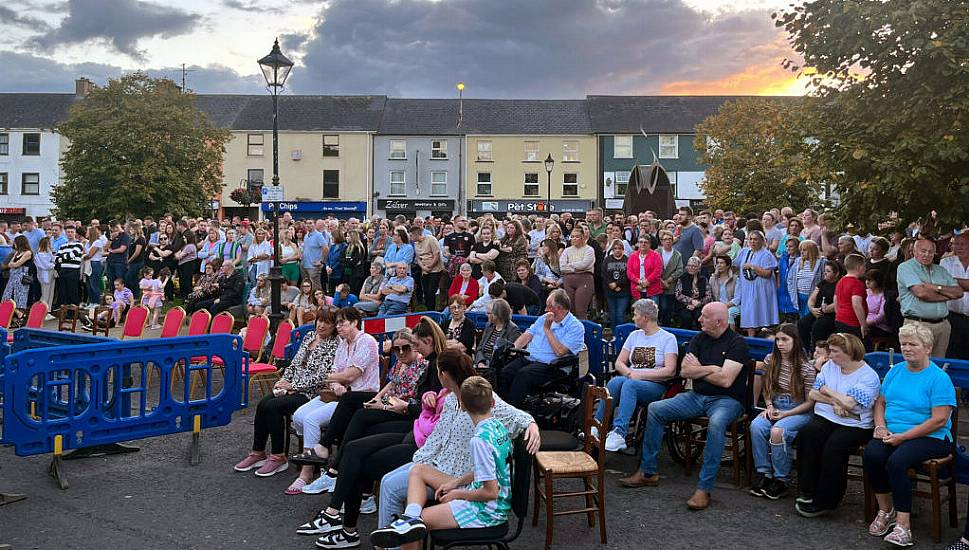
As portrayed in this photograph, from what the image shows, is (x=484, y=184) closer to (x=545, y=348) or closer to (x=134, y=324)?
(x=134, y=324)

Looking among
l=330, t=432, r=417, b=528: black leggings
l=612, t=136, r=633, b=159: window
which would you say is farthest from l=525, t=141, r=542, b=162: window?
l=330, t=432, r=417, b=528: black leggings

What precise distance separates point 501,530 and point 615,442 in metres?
2.87

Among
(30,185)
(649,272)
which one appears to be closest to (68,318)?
(649,272)

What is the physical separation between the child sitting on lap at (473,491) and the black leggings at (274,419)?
294 cm

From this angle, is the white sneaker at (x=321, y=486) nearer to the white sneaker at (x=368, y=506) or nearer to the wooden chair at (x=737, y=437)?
the white sneaker at (x=368, y=506)

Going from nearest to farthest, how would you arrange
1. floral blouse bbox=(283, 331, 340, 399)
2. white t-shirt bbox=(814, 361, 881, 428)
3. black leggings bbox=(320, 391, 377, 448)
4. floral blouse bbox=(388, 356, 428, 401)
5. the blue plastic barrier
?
1. white t-shirt bbox=(814, 361, 881, 428)
2. the blue plastic barrier
3. floral blouse bbox=(388, 356, 428, 401)
4. black leggings bbox=(320, 391, 377, 448)
5. floral blouse bbox=(283, 331, 340, 399)

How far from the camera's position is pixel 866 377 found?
6.81 metres

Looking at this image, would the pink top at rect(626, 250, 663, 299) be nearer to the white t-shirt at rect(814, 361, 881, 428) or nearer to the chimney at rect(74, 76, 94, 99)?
the white t-shirt at rect(814, 361, 881, 428)

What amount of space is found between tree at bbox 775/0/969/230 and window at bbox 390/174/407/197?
170ft

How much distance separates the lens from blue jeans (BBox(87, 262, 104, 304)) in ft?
67.6

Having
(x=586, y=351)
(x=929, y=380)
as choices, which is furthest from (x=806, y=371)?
(x=586, y=351)

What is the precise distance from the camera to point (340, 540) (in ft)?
20.1

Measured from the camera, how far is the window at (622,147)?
60.9 metres

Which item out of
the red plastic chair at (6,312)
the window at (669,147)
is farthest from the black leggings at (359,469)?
the window at (669,147)
